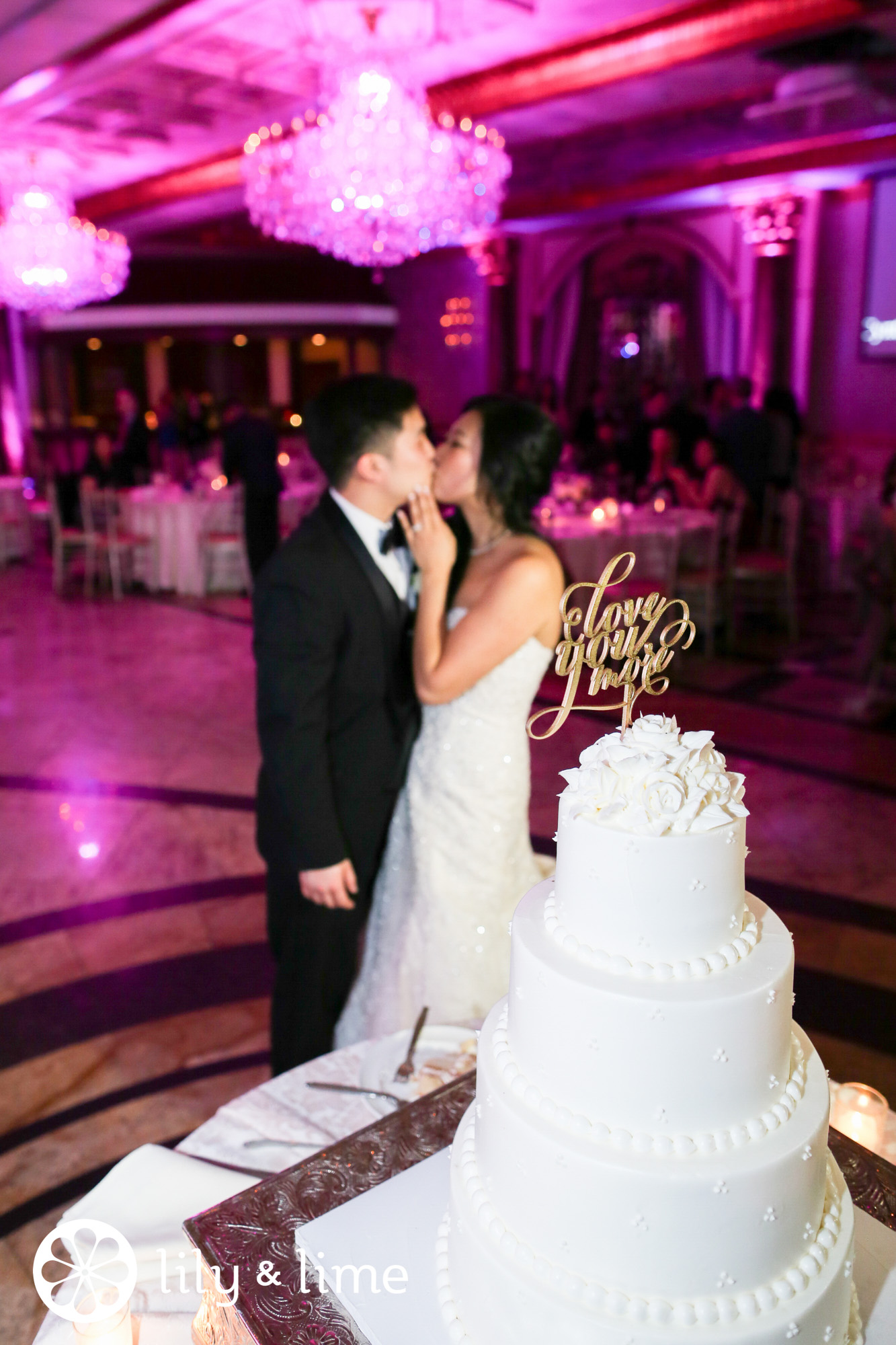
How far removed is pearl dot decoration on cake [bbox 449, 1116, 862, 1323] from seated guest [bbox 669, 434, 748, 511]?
22.6 ft

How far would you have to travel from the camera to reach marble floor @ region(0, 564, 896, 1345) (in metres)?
2.75

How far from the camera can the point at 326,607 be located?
85.0 inches

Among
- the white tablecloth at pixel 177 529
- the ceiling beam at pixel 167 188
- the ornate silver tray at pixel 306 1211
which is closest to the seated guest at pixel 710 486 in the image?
the white tablecloth at pixel 177 529

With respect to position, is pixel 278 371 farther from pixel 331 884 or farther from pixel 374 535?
pixel 331 884

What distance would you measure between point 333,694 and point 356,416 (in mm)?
605

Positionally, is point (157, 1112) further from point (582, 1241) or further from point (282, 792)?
point (582, 1241)

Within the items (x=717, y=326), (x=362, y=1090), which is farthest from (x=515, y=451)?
(x=717, y=326)

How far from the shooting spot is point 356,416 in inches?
86.7

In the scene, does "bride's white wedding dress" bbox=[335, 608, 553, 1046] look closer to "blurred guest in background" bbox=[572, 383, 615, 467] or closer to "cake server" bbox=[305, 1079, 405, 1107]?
"cake server" bbox=[305, 1079, 405, 1107]

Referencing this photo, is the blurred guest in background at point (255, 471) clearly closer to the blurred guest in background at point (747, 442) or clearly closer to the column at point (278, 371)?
the blurred guest in background at point (747, 442)

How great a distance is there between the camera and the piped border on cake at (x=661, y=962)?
100cm

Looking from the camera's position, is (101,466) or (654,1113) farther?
(101,466)

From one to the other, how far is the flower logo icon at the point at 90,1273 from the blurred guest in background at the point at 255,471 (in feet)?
24.8

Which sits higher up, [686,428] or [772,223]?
[772,223]
